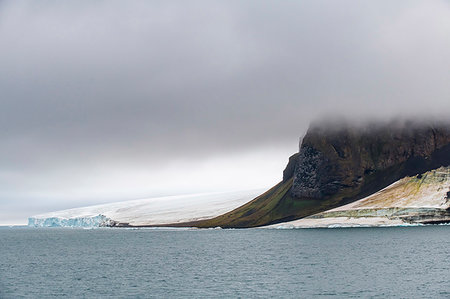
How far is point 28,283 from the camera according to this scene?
77000 mm

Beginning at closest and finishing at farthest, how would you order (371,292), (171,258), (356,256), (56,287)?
(371,292) → (56,287) → (356,256) → (171,258)

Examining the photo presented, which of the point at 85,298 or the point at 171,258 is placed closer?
the point at 85,298

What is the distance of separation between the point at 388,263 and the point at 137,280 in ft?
151

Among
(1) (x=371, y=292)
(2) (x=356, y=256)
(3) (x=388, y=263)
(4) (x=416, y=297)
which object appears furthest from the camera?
(2) (x=356, y=256)

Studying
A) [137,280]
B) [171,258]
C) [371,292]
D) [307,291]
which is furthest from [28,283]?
[371,292]

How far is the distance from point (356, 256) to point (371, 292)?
38608mm

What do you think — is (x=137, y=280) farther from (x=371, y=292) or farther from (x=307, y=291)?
(x=371, y=292)

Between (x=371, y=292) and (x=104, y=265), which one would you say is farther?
(x=104, y=265)

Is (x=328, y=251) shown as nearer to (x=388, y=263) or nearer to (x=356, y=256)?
(x=356, y=256)

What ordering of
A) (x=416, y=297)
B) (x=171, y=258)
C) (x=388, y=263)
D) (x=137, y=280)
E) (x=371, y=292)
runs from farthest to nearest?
(x=171, y=258) < (x=388, y=263) < (x=137, y=280) < (x=371, y=292) < (x=416, y=297)

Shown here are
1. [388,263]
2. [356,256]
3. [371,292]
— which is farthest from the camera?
[356,256]

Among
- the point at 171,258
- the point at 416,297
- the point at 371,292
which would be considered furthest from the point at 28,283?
the point at 416,297

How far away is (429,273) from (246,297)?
3209cm

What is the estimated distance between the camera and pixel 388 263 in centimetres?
8525
